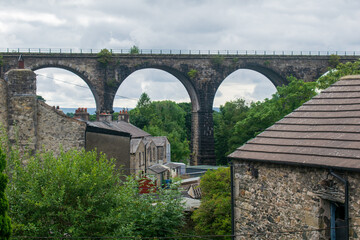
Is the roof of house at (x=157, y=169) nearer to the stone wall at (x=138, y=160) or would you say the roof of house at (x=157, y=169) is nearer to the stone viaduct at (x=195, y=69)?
the stone wall at (x=138, y=160)

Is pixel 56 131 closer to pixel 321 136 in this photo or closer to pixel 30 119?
pixel 30 119

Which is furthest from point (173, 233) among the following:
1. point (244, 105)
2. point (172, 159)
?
point (244, 105)

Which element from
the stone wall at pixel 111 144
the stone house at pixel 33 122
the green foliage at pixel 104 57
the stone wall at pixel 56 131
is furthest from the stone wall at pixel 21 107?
the green foliage at pixel 104 57

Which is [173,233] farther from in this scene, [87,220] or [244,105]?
[244,105]

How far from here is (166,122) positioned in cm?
6500

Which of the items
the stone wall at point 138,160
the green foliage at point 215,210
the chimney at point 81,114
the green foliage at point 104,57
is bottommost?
the green foliage at point 215,210

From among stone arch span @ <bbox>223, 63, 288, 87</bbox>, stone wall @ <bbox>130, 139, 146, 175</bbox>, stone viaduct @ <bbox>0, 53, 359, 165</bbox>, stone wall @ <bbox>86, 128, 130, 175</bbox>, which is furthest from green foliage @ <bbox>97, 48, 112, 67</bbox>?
stone wall @ <bbox>86, 128, 130, 175</bbox>

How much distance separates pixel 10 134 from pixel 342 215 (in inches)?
457

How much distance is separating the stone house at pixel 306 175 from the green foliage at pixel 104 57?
27591 millimetres

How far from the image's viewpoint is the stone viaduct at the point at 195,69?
3588cm

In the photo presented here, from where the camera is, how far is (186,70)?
38.9m

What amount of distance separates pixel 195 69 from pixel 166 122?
26.4 meters

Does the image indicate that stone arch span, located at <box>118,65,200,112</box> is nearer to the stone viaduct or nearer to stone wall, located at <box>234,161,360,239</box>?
the stone viaduct

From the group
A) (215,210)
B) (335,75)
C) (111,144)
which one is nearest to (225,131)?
(335,75)
